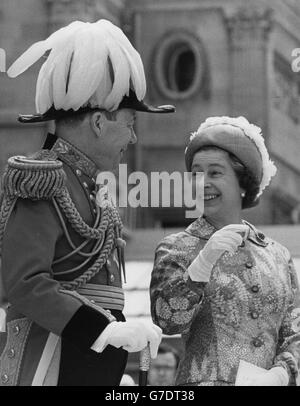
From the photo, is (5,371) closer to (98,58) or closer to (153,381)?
(98,58)

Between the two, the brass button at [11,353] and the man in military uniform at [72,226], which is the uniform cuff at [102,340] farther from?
the brass button at [11,353]

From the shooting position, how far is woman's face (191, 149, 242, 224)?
3428 mm

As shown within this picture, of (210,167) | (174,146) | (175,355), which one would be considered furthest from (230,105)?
(210,167)

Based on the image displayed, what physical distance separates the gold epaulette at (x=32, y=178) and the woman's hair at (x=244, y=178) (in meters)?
0.62

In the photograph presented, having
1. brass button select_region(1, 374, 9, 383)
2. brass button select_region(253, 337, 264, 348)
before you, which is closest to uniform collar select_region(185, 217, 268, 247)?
brass button select_region(253, 337, 264, 348)

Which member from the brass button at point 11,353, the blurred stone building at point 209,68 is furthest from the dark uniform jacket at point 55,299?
the blurred stone building at point 209,68

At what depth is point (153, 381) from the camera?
217 inches

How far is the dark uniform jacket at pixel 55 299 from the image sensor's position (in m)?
2.88

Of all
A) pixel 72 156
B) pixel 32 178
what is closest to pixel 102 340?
pixel 32 178

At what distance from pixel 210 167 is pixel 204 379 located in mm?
556

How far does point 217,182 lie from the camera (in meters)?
3.42

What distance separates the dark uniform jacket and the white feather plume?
0.15m

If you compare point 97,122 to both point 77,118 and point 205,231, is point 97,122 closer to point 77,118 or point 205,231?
point 77,118

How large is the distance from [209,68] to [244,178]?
30.1ft
